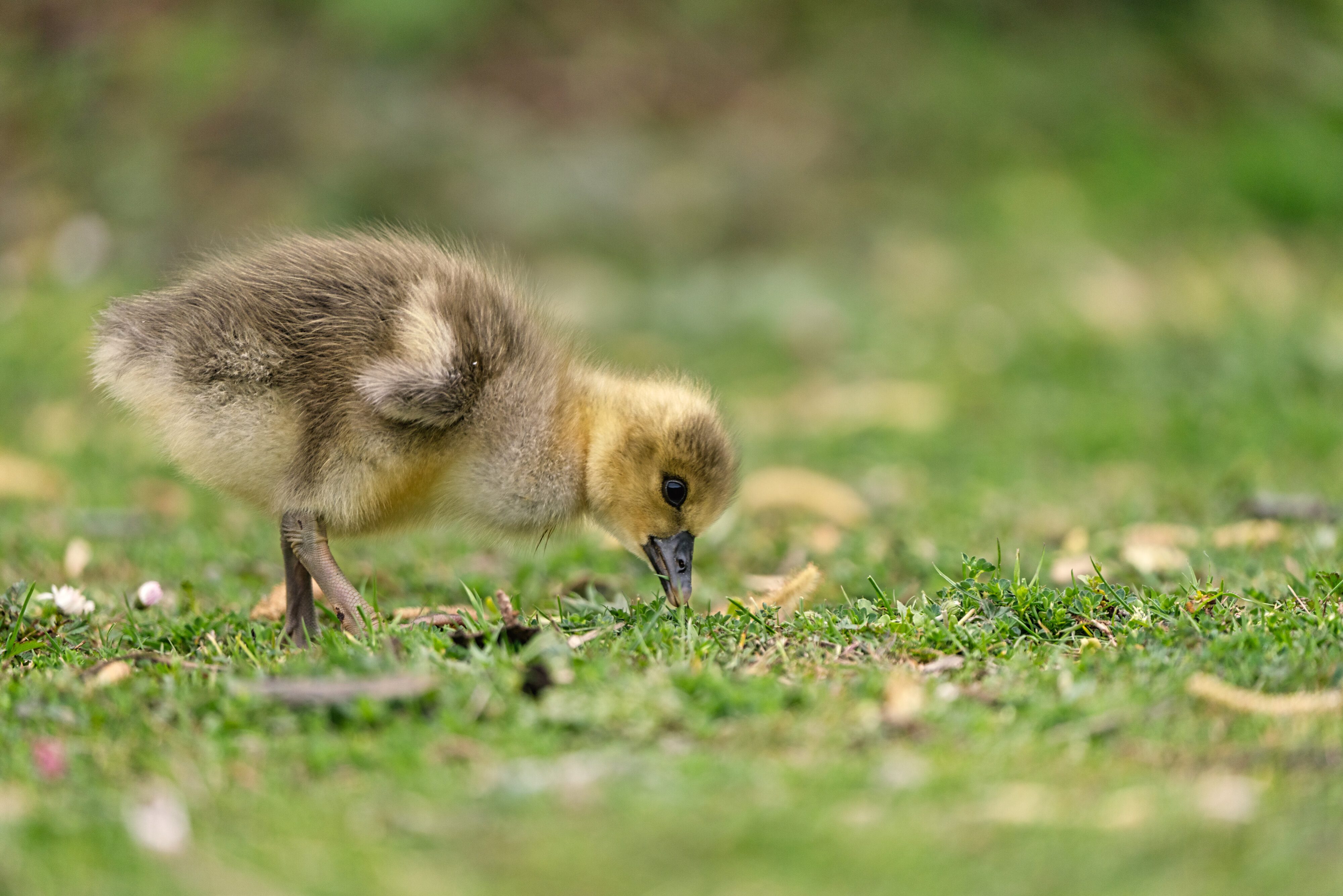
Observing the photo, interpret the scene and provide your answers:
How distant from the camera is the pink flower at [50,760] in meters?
3.27

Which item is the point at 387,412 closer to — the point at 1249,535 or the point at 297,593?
the point at 297,593

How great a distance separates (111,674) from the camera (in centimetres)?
391

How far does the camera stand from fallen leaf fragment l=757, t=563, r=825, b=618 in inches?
193

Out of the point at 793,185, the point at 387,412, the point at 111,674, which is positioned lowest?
the point at 111,674

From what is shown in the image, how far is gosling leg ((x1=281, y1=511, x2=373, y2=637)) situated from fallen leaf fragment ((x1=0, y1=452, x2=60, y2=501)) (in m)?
3.31

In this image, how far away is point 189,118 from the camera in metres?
12.6

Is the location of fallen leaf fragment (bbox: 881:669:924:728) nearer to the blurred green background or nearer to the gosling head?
the gosling head

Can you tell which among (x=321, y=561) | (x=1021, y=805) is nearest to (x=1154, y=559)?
(x=1021, y=805)

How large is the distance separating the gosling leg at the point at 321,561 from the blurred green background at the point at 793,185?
4306 mm

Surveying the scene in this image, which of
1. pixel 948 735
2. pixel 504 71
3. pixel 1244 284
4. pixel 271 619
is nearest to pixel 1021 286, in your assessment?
pixel 1244 284

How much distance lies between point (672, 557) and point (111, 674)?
1900mm

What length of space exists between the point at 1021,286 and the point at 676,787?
9.70m

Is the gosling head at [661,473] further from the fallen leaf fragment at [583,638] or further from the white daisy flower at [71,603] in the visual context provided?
the white daisy flower at [71,603]

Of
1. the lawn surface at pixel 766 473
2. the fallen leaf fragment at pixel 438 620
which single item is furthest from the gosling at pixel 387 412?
the lawn surface at pixel 766 473
